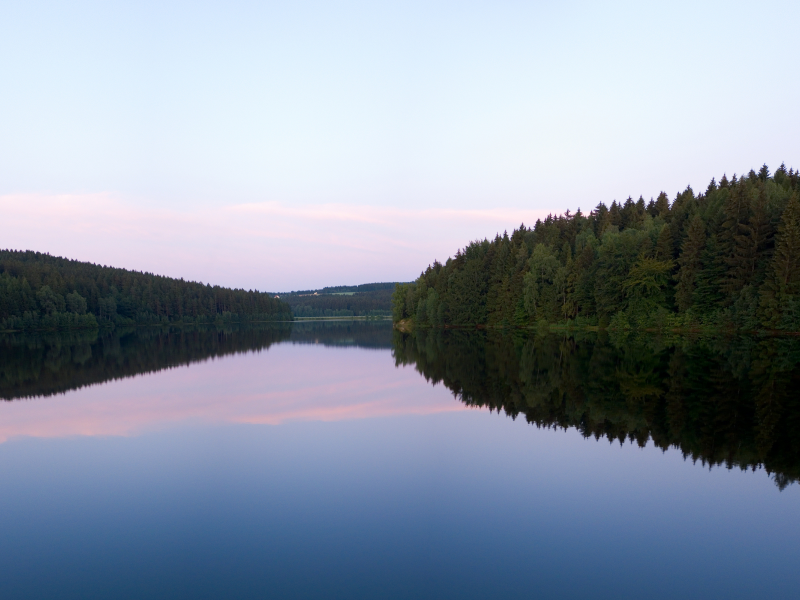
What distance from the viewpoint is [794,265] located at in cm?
5503

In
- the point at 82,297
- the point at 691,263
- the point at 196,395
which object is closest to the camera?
the point at 196,395

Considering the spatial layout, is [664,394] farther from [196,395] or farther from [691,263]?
[691,263]

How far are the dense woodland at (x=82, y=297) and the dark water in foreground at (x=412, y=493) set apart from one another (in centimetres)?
11790

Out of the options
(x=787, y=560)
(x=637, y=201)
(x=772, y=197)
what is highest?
(x=637, y=201)

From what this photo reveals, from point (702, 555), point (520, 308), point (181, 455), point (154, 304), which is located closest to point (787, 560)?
point (702, 555)

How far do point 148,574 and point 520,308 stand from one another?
89486 millimetres

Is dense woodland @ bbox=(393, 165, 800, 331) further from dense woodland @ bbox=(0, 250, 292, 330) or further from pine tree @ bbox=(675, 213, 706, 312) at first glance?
dense woodland @ bbox=(0, 250, 292, 330)

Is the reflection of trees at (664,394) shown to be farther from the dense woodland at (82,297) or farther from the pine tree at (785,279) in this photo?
the dense woodland at (82,297)

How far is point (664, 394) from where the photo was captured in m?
23.3

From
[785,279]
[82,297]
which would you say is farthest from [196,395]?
[82,297]

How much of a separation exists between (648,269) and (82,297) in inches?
5227

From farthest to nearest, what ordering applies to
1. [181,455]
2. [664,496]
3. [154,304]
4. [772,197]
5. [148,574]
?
[154,304]
[772,197]
[181,455]
[664,496]
[148,574]

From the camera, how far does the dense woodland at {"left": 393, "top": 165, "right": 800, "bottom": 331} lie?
193ft

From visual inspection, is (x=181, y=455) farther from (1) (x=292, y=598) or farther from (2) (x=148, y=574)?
(1) (x=292, y=598)
